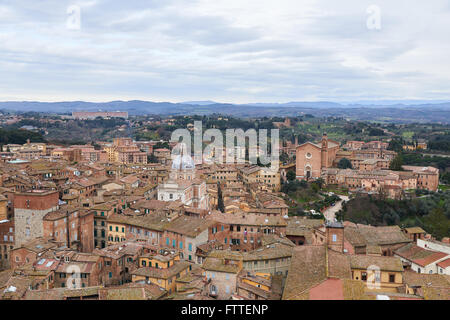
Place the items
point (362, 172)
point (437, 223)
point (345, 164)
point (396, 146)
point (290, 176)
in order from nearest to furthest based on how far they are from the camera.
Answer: point (437, 223)
point (362, 172)
point (290, 176)
point (345, 164)
point (396, 146)

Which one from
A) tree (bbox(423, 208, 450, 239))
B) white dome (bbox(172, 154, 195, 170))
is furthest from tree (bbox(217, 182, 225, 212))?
tree (bbox(423, 208, 450, 239))

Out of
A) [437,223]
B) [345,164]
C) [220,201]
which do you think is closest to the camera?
[437,223]

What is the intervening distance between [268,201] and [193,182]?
548cm

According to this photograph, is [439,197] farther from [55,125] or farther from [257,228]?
[55,125]

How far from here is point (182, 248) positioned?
1962 cm

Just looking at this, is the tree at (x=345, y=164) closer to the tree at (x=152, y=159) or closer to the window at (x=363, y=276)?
the tree at (x=152, y=159)

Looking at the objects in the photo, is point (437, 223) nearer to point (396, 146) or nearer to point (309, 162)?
point (309, 162)

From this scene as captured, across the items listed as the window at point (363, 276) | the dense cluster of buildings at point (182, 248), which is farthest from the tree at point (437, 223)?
the window at point (363, 276)

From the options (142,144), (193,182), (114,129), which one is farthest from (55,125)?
(193,182)

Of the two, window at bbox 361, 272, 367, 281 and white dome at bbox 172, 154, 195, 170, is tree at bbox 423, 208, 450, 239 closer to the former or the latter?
window at bbox 361, 272, 367, 281

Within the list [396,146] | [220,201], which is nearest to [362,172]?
[220,201]

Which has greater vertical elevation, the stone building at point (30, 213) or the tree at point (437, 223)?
the stone building at point (30, 213)

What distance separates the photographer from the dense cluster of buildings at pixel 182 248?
1374 cm
